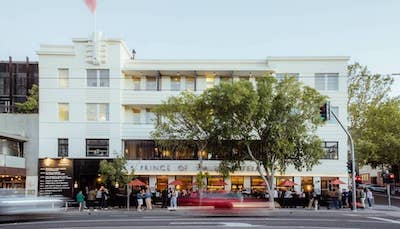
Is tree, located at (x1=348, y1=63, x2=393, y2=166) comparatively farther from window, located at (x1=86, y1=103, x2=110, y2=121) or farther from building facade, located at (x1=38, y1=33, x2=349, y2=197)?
window, located at (x1=86, y1=103, x2=110, y2=121)

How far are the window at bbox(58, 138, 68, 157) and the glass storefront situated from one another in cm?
1459

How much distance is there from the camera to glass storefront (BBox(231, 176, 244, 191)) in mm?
48656

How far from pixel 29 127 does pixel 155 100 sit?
1105 cm

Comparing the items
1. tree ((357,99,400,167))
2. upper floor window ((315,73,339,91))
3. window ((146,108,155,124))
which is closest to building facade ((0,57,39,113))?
window ((146,108,155,124))

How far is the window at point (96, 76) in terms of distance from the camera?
156 ft

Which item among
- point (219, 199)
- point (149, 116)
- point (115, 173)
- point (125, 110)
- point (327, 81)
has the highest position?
point (327, 81)

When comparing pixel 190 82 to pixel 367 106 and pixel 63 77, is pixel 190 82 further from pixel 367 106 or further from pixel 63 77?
pixel 367 106

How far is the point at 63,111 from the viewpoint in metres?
47.3

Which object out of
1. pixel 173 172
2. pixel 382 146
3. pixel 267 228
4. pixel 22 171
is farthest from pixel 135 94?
pixel 267 228

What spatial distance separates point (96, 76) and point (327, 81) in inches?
796

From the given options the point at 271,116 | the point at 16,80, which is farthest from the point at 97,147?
the point at 16,80

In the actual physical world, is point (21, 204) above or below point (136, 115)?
below

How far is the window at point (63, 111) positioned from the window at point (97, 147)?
9.17 feet

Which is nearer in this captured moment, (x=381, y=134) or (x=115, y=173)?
(x=115, y=173)
